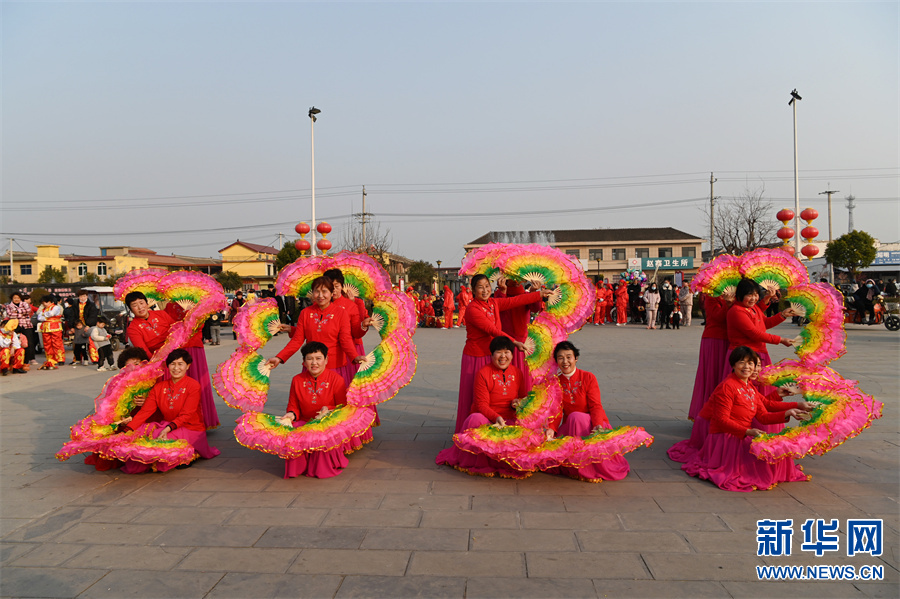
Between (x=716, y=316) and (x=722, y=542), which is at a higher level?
(x=716, y=316)

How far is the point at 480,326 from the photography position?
16.1ft

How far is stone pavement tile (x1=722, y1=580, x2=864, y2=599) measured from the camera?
2.74 metres

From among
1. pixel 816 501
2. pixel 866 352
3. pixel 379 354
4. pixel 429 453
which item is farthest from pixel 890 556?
pixel 866 352

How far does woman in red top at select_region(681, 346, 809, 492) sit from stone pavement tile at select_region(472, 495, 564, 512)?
4.00 ft

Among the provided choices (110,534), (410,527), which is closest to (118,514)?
Answer: (110,534)

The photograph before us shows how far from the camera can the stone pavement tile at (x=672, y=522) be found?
137 inches

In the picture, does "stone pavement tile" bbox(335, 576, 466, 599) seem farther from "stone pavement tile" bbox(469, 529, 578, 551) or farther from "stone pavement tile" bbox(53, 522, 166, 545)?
"stone pavement tile" bbox(53, 522, 166, 545)

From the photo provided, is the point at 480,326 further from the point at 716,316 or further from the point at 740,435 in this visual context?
the point at 716,316

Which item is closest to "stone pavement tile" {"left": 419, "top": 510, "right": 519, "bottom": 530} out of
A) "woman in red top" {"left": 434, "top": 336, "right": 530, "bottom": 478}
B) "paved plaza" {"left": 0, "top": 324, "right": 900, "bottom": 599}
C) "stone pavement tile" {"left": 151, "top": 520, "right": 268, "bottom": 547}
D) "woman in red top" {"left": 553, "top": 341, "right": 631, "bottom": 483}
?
"paved plaza" {"left": 0, "top": 324, "right": 900, "bottom": 599}

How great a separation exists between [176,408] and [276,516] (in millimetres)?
1745

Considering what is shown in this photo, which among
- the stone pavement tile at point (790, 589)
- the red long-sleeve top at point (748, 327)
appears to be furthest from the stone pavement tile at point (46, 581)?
the red long-sleeve top at point (748, 327)

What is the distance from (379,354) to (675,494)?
2.52 metres

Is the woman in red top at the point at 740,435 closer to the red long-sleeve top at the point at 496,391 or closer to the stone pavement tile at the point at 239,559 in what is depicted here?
the red long-sleeve top at the point at 496,391

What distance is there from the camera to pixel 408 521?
11.9ft
